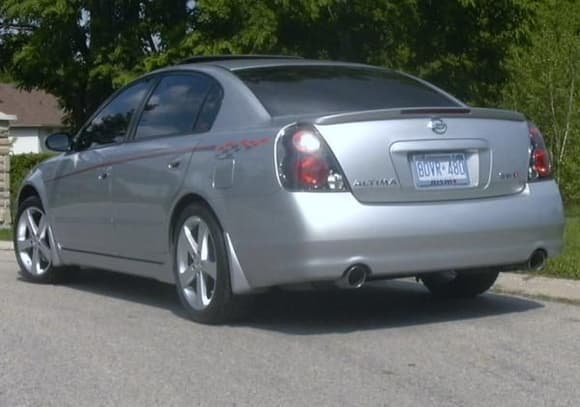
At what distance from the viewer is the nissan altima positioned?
6.87m

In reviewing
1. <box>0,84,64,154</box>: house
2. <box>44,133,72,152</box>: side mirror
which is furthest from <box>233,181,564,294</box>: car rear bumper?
<box>0,84,64,154</box>: house

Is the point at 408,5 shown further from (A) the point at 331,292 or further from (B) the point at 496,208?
(B) the point at 496,208

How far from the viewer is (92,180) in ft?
28.9

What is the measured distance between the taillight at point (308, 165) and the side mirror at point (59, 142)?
10.1 feet

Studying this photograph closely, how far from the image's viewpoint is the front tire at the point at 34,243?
9633mm

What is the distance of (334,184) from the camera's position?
22.5 ft

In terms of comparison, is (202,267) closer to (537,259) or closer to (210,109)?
(210,109)

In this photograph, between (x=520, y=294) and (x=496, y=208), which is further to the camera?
(x=520, y=294)

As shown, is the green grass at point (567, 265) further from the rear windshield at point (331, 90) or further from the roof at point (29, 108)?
the roof at point (29, 108)

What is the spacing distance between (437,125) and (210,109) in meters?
1.47

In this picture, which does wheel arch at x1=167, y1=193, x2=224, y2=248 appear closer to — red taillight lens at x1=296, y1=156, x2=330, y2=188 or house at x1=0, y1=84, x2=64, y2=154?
red taillight lens at x1=296, y1=156, x2=330, y2=188

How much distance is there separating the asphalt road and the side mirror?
1.18m

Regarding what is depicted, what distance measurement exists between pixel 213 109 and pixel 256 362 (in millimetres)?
1899

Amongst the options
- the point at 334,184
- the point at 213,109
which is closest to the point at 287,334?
the point at 334,184
